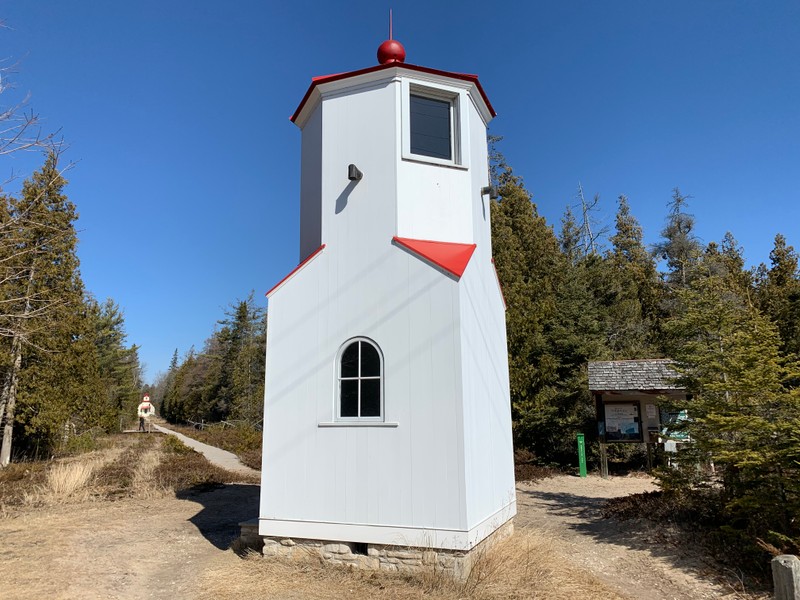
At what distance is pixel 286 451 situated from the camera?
7297 millimetres

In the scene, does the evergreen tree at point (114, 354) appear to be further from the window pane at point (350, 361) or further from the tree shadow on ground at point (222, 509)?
the window pane at point (350, 361)

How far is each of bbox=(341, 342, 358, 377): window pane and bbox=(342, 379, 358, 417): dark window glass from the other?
11 centimetres

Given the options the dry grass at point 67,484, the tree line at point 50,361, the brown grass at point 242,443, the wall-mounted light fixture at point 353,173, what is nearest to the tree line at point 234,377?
the brown grass at point 242,443

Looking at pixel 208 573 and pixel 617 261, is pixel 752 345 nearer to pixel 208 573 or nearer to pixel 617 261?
pixel 208 573

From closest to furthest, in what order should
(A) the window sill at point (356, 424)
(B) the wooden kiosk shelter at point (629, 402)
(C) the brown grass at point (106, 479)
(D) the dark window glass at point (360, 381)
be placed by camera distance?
(A) the window sill at point (356, 424)
(D) the dark window glass at point (360, 381)
(C) the brown grass at point (106, 479)
(B) the wooden kiosk shelter at point (629, 402)

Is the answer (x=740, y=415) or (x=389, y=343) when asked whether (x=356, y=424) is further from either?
(x=740, y=415)

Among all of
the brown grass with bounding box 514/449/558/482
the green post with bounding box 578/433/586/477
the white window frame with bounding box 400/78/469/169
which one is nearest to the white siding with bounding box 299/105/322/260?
the white window frame with bounding box 400/78/469/169

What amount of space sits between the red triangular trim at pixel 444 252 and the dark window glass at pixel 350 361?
1600 mm

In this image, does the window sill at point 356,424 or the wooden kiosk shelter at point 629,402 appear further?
the wooden kiosk shelter at point 629,402

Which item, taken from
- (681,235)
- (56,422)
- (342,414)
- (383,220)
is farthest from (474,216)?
(681,235)

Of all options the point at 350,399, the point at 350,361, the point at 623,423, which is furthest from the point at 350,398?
the point at 623,423

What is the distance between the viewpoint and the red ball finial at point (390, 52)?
837 cm

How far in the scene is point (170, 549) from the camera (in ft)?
27.0

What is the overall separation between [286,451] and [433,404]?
2280 mm
